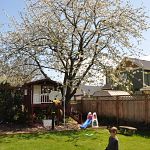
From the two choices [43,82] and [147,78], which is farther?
[147,78]

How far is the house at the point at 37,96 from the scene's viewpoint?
2347 cm

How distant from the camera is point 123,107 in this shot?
75.8 ft

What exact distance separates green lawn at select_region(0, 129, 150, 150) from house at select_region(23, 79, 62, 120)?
4.89 m

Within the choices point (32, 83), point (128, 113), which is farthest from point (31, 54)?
point (128, 113)

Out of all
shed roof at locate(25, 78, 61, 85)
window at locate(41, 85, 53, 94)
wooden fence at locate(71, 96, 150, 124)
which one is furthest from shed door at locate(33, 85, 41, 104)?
wooden fence at locate(71, 96, 150, 124)

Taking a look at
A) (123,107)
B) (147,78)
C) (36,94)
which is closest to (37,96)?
(36,94)

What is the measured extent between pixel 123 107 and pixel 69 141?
7.54m

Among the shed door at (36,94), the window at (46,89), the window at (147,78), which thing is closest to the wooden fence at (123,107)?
the window at (46,89)

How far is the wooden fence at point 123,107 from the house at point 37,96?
3815 millimetres

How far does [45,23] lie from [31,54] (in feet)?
7.31

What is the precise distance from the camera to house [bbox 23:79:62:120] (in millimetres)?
23469

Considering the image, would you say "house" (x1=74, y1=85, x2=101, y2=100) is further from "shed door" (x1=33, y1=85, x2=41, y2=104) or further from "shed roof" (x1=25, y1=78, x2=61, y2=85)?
"shed door" (x1=33, y1=85, x2=41, y2=104)

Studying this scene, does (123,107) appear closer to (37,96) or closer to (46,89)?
(46,89)

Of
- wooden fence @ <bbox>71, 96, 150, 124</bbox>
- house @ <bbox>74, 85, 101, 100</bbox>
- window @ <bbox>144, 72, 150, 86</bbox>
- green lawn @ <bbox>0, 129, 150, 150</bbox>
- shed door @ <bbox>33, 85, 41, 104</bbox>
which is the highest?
window @ <bbox>144, 72, 150, 86</bbox>
